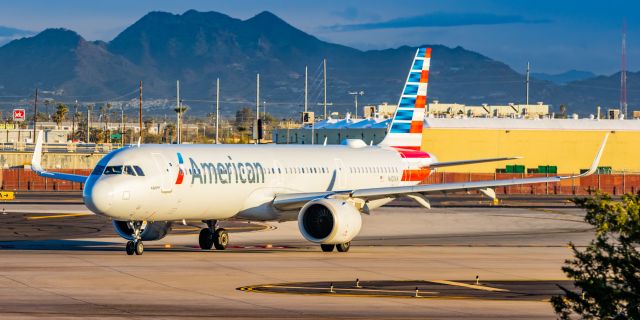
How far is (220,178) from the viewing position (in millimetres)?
45125

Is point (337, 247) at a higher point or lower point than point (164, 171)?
lower

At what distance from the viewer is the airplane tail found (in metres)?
57.6

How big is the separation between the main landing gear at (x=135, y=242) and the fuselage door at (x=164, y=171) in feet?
6.45

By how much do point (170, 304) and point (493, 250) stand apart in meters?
21.4

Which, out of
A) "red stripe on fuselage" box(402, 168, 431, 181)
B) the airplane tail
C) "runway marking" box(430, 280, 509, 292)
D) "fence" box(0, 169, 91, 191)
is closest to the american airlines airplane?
"red stripe on fuselage" box(402, 168, 431, 181)

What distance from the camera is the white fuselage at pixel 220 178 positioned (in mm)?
41562

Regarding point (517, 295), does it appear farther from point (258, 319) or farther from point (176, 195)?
point (176, 195)

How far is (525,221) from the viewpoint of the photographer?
67250 millimetres

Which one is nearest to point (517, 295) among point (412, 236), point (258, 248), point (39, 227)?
point (258, 248)

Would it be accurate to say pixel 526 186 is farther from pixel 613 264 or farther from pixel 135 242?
pixel 613 264

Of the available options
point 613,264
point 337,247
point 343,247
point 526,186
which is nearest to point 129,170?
point 337,247

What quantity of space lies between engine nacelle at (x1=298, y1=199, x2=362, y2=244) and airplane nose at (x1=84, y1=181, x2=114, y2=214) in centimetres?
789

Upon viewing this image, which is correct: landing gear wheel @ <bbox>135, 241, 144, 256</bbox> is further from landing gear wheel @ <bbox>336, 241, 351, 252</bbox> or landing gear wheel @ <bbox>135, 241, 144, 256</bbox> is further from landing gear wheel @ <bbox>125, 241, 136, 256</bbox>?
landing gear wheel @ <bbox>336, 241, 351, 252</bbox>

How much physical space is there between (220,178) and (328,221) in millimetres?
4417
